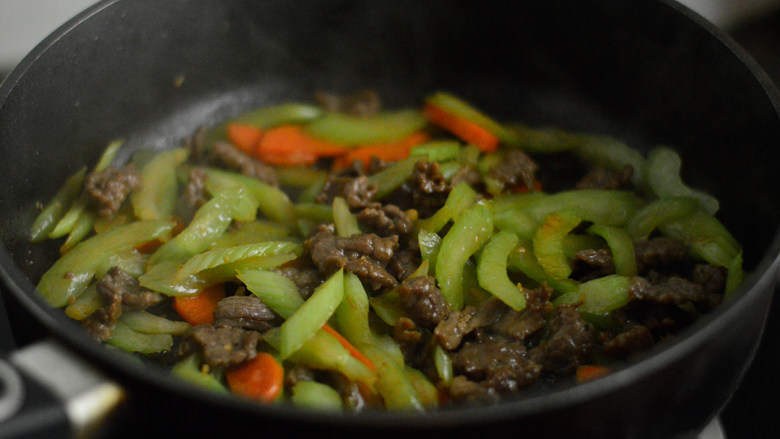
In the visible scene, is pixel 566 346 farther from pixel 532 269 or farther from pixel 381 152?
pixel 381 152

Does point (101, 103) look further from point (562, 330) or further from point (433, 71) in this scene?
point (562, 330)

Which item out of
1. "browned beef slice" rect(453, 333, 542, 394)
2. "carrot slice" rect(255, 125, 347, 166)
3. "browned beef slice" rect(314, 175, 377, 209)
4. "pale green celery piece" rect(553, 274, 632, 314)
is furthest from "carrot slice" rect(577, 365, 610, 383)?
"carrot slice" rect(255, 125, 347, 166)

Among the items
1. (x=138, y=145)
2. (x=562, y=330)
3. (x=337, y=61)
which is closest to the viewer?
(x=562, y=330)

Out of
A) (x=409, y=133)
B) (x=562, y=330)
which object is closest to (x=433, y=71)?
(x=409, y=133)

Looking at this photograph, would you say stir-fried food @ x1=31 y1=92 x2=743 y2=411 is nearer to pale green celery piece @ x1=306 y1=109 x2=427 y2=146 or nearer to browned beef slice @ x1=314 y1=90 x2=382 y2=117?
pale green celery piece @ x1=306 y1=109 x2=427 y2=146

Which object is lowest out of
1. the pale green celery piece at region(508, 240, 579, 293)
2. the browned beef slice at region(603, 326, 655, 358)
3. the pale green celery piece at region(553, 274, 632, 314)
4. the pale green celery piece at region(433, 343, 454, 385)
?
the browned beef slice at region(603, 326, 655, 358)
